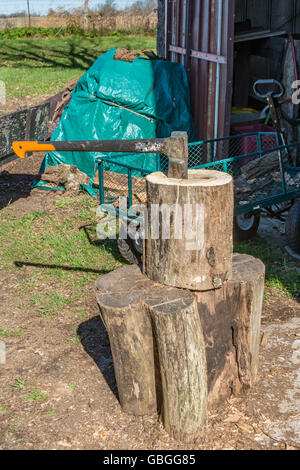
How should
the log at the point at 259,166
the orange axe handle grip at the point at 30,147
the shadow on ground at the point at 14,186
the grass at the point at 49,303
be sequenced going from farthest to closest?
the shadow on ground at the point at 14,186 < the log at the point at 259,166 < the grass at the point at 49,303 < the orange axe handle grip at the point at 30,147

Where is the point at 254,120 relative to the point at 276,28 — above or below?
below

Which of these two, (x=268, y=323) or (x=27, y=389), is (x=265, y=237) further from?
(x=27, y=389)

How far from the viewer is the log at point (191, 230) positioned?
10.6 feet

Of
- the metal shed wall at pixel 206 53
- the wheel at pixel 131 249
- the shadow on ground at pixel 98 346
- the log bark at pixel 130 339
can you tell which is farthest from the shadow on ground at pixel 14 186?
the log bark at pixel 130 339

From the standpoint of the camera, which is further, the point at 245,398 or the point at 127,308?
the point at 245,398

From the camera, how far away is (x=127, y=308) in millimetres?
3238

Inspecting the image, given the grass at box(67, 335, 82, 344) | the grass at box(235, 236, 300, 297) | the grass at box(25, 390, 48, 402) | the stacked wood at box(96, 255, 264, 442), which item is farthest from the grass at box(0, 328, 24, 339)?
the grass at box(235, 236, 300, 297)

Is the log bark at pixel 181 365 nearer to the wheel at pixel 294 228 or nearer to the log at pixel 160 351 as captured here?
the log at pixel 160 351

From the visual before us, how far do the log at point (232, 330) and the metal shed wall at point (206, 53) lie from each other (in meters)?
4.64

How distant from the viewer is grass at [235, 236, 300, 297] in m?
5.24

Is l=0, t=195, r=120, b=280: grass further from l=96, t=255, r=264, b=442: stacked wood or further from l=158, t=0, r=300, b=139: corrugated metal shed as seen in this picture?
l=158, t=0, r=300, b=139: corrugated metal shed

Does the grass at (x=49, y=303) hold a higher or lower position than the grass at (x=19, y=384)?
higher
